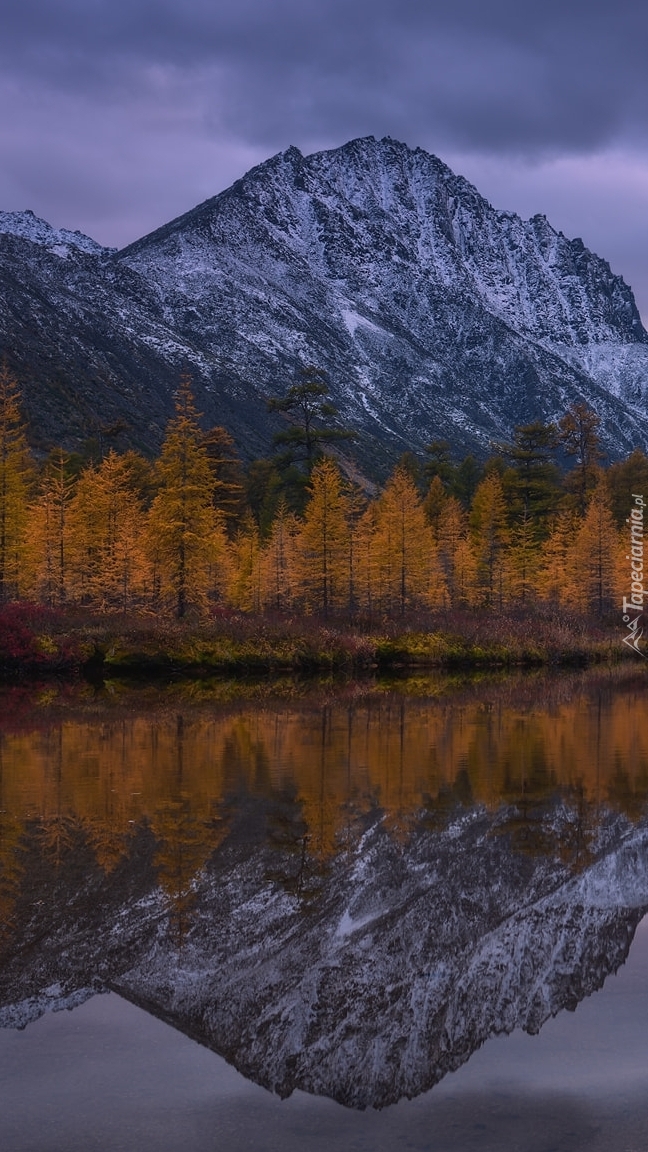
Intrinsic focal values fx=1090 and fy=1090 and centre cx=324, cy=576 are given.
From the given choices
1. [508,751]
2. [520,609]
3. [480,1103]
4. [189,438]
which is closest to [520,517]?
[520,609]

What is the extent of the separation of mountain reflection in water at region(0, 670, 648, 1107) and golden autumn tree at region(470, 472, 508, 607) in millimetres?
46439

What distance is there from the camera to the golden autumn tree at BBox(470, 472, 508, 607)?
65312 millimetres

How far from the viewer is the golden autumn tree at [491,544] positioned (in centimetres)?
6531

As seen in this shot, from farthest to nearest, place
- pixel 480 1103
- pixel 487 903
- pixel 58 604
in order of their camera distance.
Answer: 1. pixel 58 604
2. pixel 487 903
3. pixel 480 1103

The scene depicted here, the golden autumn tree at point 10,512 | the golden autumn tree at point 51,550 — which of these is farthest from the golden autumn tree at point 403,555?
the golden autumn tree at point 10,512

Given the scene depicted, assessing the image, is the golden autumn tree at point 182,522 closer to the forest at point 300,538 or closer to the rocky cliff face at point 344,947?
the forest at point 300,538

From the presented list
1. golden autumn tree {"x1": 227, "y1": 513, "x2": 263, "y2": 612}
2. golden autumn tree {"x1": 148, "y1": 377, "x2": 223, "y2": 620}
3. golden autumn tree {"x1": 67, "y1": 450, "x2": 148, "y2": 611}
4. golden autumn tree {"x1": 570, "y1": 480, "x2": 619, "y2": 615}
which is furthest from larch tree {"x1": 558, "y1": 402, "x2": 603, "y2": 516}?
golden autumn tree {"x1": 148, "y1": 377, "x2": 223, "y2": 620}

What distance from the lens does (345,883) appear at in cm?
952

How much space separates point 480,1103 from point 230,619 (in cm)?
3845

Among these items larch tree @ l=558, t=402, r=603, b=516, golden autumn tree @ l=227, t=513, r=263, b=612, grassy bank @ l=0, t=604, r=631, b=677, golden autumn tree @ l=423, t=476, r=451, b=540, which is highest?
larch tree @ l=558, t=402, r=603, b=516

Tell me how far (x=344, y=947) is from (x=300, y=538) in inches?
1863

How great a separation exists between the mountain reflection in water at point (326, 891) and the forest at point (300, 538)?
26.4m

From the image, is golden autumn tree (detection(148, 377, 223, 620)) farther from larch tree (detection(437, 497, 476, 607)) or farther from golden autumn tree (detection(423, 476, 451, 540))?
golden autumn tree (detection(423, 476, 451, 540))

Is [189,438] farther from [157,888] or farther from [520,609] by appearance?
[157,888]
